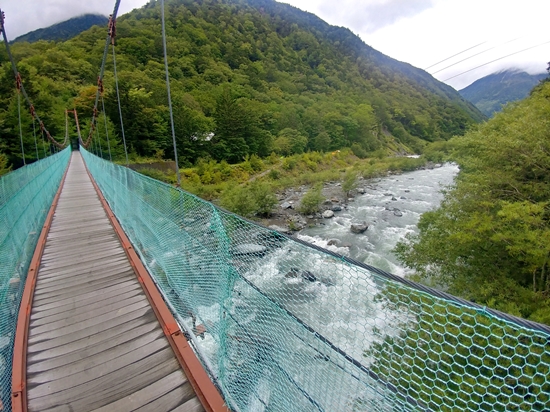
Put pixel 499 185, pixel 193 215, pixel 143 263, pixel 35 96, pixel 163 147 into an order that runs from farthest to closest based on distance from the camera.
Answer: pixel 163 147 < pixel 35 96 < pixel 499 185 < pixel 143 263 < pixel 193 215

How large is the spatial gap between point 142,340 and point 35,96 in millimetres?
28700

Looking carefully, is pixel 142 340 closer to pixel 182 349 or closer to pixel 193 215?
pixel 182 349

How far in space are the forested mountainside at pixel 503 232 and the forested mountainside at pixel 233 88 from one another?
862 inches

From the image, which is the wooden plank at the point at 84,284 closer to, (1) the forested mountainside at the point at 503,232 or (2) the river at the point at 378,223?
(1) the forested mountainside at the point at 503,232

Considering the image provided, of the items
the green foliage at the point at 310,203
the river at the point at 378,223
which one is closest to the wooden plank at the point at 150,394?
the river at the point at 378,223

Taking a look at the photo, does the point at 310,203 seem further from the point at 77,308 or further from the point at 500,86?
the point at 500,86

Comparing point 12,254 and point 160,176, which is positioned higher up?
point 12,254

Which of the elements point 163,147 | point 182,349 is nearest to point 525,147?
point 182,349

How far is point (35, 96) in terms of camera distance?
22.2m

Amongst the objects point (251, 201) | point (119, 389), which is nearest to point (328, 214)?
point (251, 201)

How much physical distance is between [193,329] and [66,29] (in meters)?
136

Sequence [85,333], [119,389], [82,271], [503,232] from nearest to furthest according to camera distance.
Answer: [119,389], [85,333], [82,271], [503,232]

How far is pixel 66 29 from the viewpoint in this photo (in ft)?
321

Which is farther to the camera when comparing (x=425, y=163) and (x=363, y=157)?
(x=363, y=157)
